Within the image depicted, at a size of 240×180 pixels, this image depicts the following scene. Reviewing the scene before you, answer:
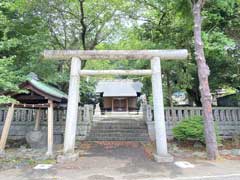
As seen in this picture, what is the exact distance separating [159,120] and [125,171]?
237 centimetres

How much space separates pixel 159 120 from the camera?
7.76 meters

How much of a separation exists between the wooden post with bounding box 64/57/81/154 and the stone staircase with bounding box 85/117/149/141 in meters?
4.01

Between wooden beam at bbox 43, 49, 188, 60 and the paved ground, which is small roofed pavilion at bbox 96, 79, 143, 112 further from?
the paved ground

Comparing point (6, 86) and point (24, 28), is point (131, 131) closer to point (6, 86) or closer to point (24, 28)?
point (6, 86)

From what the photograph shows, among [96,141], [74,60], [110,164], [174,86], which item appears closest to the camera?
[110,164]

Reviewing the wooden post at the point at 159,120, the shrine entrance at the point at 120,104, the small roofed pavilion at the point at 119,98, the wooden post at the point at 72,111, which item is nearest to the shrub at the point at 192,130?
the wooden post at the point at 159,120

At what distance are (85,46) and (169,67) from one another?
237 inches

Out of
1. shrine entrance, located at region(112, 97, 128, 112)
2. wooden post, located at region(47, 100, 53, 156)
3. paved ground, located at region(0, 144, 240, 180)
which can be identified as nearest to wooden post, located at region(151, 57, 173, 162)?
paved ground, located at region(0, 144, 240, 180)

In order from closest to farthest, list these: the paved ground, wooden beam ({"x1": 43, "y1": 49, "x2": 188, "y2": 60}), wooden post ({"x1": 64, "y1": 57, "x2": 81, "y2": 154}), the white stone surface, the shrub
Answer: the paved ground → the white stone surface → wooden post ({"x1": 64, "y1": 57, "x2": 81, "y2": 154}) → wooden beam ({"x1": 43, "y1": 49, "x2": 188, "y2": 60}) → the shrub

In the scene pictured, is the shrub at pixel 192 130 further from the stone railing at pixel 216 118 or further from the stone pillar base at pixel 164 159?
the stone pillar base at pixel 164 159

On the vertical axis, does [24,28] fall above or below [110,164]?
above

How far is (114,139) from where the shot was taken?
38.0 feet

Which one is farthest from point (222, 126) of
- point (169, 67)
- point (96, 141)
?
point (96, 141)

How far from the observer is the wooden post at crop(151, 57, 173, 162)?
7.46m
